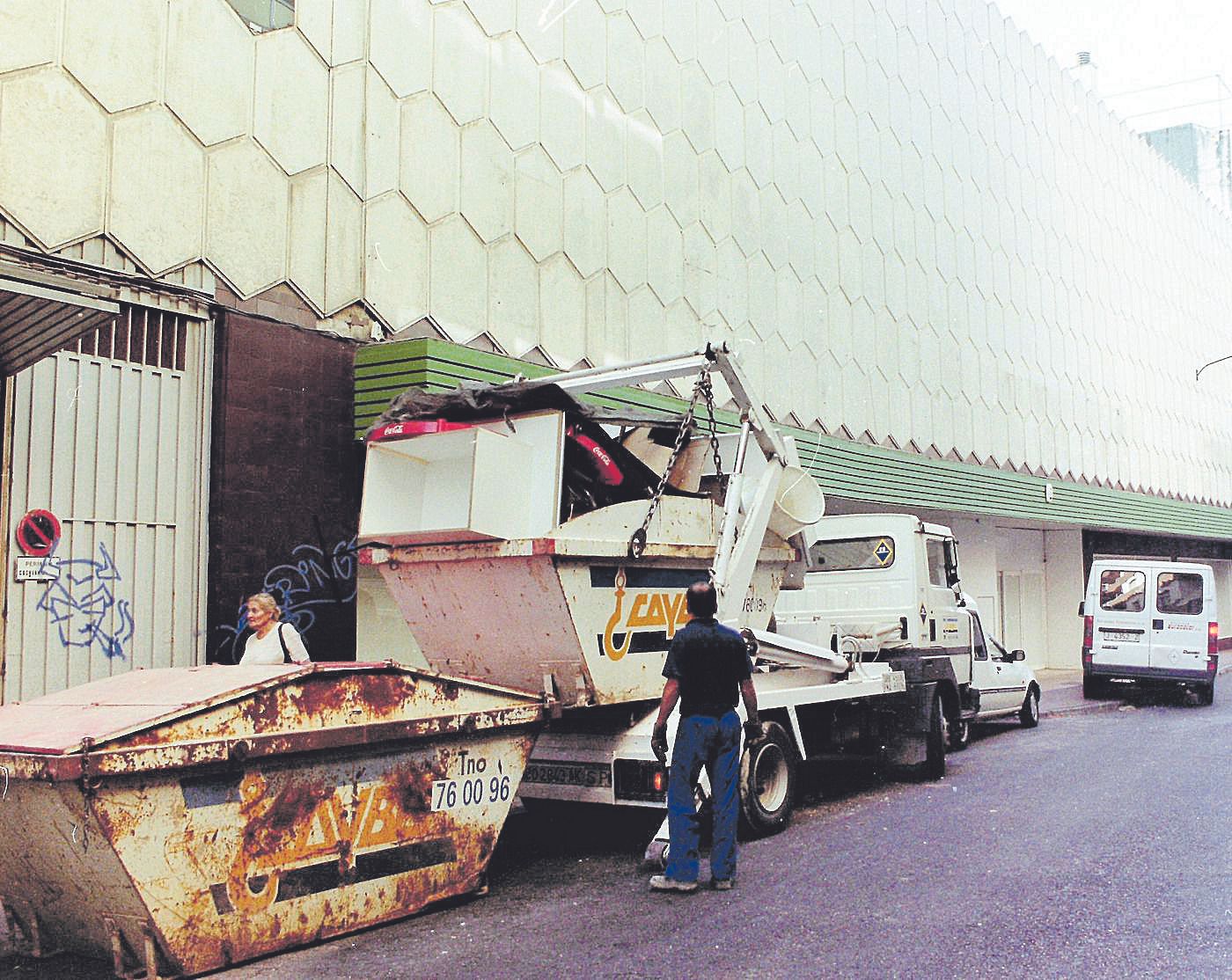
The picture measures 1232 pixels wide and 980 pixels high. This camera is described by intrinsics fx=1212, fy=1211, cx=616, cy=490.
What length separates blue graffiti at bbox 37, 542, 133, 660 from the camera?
9.04m

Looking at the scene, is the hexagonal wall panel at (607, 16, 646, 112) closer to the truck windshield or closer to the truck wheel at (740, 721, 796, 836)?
the truck windshield

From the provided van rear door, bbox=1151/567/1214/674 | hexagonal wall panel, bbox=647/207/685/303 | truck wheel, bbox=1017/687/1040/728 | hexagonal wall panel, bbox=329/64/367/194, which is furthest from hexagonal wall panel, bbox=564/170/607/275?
van rear door, bbox=1151/567/1214/674

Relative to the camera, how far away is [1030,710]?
16438mm

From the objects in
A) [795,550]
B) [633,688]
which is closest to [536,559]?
[633,688]

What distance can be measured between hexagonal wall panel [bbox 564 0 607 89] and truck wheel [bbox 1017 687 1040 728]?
9770 millimetres

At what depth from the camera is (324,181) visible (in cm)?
1118

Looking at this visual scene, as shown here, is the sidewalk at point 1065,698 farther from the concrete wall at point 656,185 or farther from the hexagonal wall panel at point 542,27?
the hexagonal wall panel at point 542,27

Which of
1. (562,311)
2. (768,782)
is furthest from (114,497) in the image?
(562,311)

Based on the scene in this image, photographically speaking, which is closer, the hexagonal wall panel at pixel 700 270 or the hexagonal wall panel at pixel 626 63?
the hexagonal wall panel at pixel 626 63

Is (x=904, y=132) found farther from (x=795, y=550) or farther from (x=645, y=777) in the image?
(x=645, y=777)

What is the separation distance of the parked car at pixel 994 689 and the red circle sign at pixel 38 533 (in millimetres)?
8528

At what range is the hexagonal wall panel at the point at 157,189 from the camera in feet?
31.2

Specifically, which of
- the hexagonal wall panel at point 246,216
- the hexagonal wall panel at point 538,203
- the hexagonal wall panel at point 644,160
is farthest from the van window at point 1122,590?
the hexagonal wall panel at point 246,216

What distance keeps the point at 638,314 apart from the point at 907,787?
6671mm
